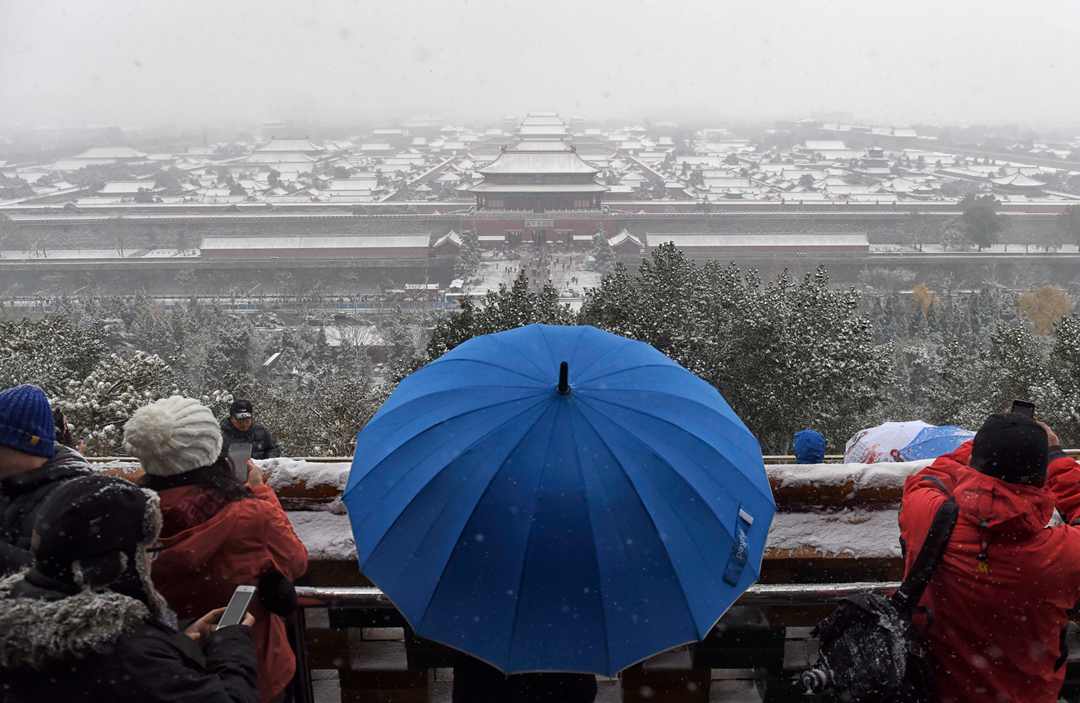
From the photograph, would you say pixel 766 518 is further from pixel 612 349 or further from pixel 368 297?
pixel 368 297

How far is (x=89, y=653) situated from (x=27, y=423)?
1.93ft

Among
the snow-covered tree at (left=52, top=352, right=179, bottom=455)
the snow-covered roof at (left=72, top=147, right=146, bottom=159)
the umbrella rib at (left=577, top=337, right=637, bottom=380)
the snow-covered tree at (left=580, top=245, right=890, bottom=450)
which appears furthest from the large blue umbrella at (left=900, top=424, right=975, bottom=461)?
the snow-covered roof at (left=72, top=147, right=146, bottom=159)

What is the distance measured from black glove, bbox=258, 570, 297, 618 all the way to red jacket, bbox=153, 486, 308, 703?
0.01m

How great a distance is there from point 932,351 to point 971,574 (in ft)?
44.5

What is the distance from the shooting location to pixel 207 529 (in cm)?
120

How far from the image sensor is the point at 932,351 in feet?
43.8

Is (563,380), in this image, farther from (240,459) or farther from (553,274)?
(553,274)

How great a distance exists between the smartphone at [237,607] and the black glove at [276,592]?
105mm

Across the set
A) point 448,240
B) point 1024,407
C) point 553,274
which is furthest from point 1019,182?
point 1024,407

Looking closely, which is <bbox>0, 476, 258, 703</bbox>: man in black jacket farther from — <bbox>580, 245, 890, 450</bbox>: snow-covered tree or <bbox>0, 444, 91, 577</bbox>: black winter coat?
<bbox>580, 245, 890, 450</bbox>: snow-covered tree

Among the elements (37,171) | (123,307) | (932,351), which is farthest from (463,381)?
(37,171)

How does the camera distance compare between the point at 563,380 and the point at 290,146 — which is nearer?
the point at 563,380

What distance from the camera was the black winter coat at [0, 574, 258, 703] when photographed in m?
0.85

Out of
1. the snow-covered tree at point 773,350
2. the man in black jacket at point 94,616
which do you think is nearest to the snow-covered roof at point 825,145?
the snow-covered tree at point 773,350
